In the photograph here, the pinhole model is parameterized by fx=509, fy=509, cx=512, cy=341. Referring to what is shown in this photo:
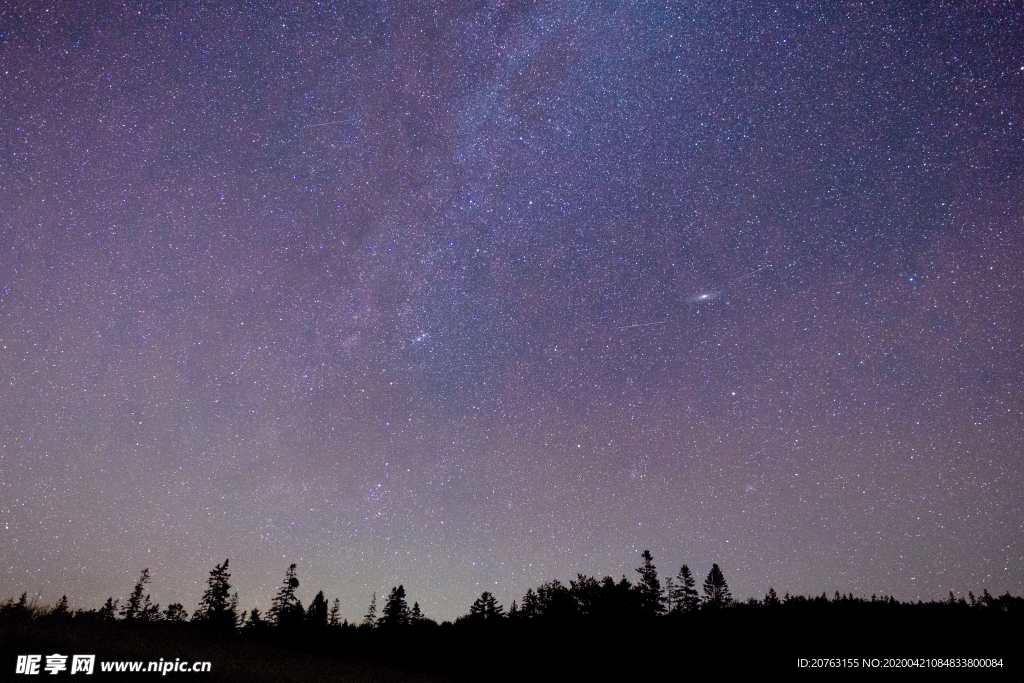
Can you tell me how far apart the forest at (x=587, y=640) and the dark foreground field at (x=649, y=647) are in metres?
0.10

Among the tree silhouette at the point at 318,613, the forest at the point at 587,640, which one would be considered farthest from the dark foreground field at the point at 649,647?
the tree silhouette at the point at 318,613

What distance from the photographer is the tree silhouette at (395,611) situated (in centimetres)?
5462

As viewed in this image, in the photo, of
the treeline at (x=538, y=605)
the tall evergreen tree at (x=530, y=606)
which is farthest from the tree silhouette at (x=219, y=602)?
the tall evergreen tree at (x=530, y=606)

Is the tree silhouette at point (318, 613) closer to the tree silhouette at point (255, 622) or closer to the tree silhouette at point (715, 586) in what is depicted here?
the tree silhouette at point (255, 622)

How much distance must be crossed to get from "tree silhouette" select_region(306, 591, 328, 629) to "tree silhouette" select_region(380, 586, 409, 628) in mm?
7338

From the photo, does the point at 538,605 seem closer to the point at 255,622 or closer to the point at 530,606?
the point at 530,606

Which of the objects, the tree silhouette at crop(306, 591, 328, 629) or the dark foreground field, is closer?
the dark foreground field

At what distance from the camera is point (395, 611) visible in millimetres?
56000

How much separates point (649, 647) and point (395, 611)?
34830 mm

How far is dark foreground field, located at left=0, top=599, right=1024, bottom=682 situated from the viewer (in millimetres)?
20922

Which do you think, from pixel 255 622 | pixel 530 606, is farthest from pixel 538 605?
pixel 255 622

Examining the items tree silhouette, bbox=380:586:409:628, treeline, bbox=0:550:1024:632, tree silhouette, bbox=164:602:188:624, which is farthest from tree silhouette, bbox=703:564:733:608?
tree silhouette, bbox=164:602:188:624

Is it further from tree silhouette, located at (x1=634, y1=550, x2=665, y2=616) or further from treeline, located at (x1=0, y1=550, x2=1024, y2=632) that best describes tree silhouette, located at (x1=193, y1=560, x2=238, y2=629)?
tree silhouette, located at (x1=634, y1=550, x2=665, y2=616)

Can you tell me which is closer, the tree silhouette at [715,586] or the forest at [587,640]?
the forest at [587,640]
